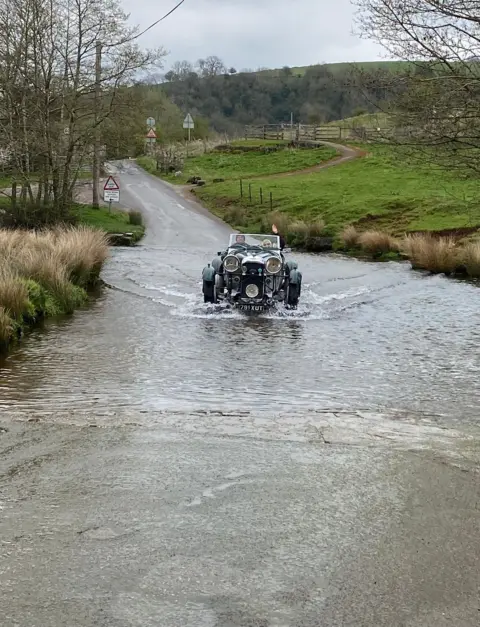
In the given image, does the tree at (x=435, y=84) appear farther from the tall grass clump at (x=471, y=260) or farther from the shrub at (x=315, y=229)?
the shrub at (x=315, y=229)

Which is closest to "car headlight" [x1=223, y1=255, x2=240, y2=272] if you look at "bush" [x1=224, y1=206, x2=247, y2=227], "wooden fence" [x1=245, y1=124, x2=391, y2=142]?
"bush" [x1=224, y1=206, x2=247, y2=227]

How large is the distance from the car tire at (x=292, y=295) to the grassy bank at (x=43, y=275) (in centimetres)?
439

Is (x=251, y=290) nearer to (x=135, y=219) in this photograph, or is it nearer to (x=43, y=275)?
(x=43, y=275)

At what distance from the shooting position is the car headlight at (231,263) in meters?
15.1

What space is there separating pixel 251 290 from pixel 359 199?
21.5 metres

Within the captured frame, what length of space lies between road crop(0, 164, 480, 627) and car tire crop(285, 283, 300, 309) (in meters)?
2.64

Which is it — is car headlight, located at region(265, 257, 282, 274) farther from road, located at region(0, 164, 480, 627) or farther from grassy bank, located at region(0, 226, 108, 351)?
grassy bank, located at region(0, 226, 108, 351)

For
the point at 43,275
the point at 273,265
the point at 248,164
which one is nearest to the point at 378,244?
the point at 273,265

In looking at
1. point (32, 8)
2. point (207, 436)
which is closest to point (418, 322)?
point (207, 436)

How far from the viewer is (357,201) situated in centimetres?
3466

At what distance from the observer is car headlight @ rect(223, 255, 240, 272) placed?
15.1 meters

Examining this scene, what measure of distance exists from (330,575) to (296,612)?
481 millimetres

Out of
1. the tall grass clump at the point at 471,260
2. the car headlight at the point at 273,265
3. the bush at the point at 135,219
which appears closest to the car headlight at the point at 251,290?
the car headlight at the point at 273,265

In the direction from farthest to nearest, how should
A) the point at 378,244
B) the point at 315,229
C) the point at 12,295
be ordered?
the point at 315,229 < the point at 378,244 < the point at 12,295
